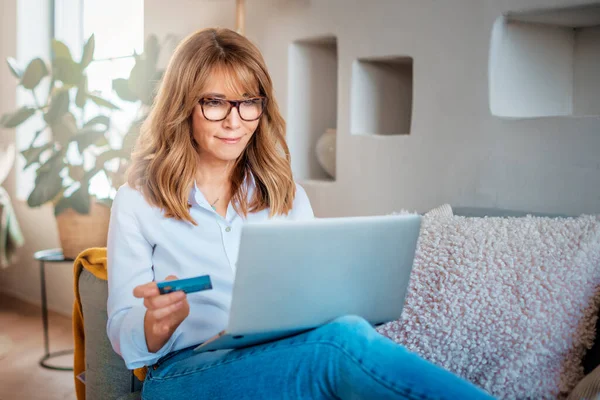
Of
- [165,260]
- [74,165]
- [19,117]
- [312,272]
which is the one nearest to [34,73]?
[19,117]

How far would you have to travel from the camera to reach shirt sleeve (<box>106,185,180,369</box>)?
128cm

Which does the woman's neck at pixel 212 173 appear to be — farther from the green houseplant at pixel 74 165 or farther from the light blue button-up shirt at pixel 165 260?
the green houseplant at pixel 74 165

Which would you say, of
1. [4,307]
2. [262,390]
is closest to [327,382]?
[262,390]

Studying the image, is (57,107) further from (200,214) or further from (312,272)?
(312,272)

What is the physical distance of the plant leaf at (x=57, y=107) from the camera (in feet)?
9.07

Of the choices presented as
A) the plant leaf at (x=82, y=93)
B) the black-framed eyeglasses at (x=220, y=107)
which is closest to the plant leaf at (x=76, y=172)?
the plant leaf at (x=82, y=93)

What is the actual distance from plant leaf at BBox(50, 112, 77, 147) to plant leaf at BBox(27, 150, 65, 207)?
5 centimetres

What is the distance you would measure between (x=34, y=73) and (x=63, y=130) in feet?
0.99

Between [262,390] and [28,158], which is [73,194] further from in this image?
[262,390]

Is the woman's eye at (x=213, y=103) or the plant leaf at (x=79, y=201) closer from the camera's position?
the woman's eye at (x=213, y=103)

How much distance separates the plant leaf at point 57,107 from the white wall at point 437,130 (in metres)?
0.87

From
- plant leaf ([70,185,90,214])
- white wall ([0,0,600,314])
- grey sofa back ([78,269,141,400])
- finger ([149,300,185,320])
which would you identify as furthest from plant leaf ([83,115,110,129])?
finger ([149,300,185,320])

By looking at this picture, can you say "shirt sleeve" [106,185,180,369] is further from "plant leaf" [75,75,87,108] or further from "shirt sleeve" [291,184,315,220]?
"plant leaf" [75,75,87,108]

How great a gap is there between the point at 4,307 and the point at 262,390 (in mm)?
3018
